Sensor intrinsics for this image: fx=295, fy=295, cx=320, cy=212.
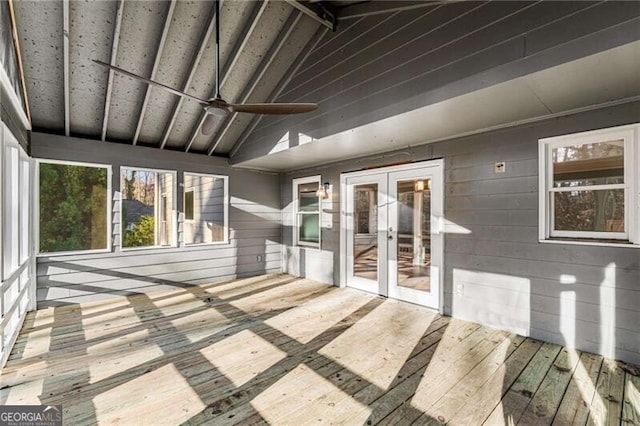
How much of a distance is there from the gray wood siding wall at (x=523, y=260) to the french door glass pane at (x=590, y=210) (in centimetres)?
23

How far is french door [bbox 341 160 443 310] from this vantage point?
4398 mm

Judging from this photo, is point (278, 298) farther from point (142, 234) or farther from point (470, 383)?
point (470, 383)

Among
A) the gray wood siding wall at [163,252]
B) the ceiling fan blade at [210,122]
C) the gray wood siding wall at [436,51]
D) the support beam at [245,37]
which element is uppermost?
the support beam at [245,37]

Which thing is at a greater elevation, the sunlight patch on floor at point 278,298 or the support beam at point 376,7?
the support beam at point 376,7

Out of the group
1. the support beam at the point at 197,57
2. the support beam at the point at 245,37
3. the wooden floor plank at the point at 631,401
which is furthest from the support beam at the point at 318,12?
the wooden floor plank at the point at 631,401

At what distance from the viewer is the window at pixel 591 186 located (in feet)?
9.52

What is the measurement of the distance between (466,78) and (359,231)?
10.7ft

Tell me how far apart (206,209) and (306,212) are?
2238mm

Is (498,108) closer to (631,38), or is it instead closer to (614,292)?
(631,38)

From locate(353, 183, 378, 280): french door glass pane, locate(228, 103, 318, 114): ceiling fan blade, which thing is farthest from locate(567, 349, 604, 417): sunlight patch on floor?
locate(228, 103, 318, 114): ceiling fan blade

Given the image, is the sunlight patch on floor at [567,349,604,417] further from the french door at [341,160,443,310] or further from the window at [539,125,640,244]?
the french door at [341,160,443,310]

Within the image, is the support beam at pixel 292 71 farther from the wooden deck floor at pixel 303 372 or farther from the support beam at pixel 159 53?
the wooden deck floor at pixel 303 372

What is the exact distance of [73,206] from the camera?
15.7 feet

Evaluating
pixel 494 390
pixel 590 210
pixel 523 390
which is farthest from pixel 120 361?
pixel 590 210
